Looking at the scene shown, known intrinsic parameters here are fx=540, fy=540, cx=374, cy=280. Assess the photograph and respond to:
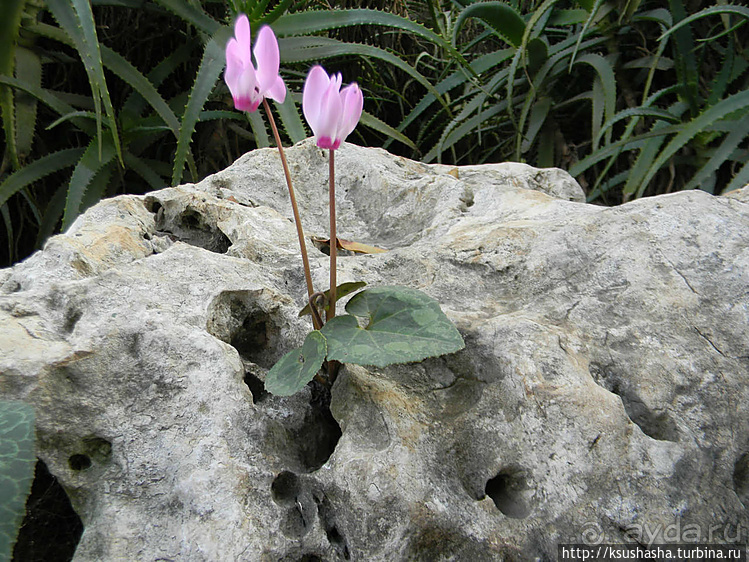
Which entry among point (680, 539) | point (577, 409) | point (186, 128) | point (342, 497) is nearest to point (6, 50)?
point (186, 128)

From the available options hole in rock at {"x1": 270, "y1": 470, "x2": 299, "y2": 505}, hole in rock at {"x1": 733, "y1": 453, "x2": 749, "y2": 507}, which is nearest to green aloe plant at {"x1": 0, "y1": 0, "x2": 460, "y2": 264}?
hole in rock at {"x1": 270, "y1": 470, "x2": 299, "y2": 505}

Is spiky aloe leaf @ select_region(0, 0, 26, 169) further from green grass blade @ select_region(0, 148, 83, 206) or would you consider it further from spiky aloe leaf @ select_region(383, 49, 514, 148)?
spiky aloe leaf @ select_region(383, 49, 514, 148)

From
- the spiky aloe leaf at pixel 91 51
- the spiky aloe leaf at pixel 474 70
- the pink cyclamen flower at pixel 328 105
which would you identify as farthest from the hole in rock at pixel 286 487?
the spiky aloe leaf at pixel 474 70

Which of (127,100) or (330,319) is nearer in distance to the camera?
(330,319)

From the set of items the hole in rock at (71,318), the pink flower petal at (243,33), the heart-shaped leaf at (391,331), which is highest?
the pink flower petal at (243,33)

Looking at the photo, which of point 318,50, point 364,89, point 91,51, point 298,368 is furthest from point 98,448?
point 364,89

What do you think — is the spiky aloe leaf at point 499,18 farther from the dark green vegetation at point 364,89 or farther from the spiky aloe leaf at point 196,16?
the spiky aloe leaf at point 196,16

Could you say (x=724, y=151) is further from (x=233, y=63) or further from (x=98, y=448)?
(x=98, y=448)
